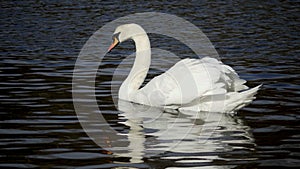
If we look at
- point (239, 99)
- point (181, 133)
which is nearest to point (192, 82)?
point (239, 99)

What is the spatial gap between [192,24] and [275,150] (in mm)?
15232

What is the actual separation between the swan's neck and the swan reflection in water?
1.61 ft

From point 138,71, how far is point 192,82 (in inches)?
82.0

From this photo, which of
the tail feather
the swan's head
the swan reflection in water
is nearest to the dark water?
the swan reflection in water

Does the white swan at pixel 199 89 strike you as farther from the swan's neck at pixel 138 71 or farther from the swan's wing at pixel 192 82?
the swan's neck at pixel 138 71

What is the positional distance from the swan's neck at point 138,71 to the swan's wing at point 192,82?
0.96 metres

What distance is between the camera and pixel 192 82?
34.9 feet

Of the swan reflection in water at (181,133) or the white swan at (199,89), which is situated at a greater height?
the white swan at (199,89)

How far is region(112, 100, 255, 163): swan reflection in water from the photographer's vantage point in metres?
8.48

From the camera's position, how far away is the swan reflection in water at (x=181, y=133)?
27.8ft

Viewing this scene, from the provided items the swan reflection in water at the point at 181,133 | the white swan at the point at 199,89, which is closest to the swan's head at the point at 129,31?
the white swan at the point at 199,89

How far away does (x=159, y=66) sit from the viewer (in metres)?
15.6

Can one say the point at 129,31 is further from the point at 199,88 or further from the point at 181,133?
the point at 181,133

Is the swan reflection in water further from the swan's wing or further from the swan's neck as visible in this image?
the swan's neck
